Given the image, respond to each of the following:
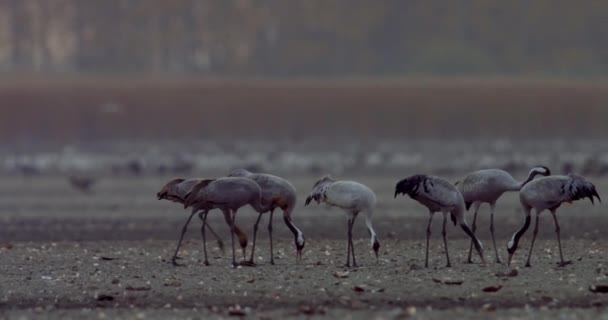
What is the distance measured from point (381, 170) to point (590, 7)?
64.6 metres

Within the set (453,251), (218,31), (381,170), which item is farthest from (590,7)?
(453,251)

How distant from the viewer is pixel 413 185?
18734 mm

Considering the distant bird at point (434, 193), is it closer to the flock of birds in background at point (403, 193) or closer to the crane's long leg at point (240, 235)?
the flock of birds in background at point (403, 193)

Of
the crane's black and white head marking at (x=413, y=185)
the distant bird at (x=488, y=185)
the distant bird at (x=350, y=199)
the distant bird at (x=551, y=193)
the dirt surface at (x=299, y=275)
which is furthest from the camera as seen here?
the distant bird at (x=488, y=185)

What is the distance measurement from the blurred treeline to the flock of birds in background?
7609 cm

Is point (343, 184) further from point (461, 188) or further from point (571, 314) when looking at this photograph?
point (571, 314)

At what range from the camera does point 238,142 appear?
68.6 metres

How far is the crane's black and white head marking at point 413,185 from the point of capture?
61.4 feet

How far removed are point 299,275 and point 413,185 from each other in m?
2.05

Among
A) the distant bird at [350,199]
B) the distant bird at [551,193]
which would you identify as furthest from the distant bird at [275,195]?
the distant bird at [551,193]

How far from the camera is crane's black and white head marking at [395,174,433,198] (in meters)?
18.7

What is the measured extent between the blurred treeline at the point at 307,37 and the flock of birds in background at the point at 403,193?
7609cm

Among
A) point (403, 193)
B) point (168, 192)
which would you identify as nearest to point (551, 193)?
point (403, 193)

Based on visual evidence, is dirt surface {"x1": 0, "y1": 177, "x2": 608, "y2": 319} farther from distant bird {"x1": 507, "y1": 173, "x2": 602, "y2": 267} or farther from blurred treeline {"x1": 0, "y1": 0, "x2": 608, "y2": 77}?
blurred treeline {"x1": 0, "y1": 0, "x2": 608, "y2": 77}
